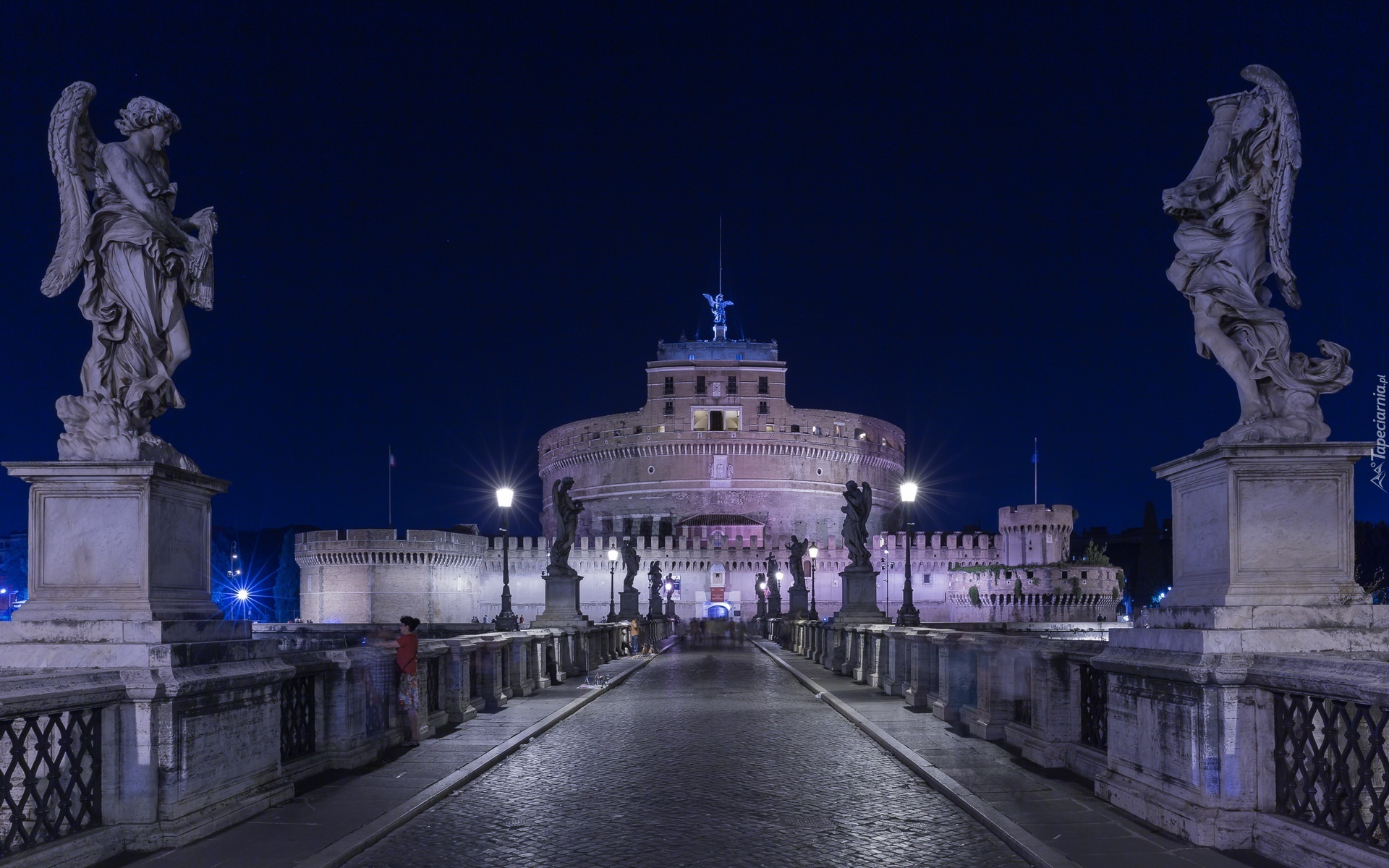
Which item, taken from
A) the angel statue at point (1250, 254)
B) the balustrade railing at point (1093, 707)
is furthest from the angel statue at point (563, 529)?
the angel statue at point (1250, 254)

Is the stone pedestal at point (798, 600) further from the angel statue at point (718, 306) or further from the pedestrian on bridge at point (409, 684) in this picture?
the angel statue at point (718, 306)

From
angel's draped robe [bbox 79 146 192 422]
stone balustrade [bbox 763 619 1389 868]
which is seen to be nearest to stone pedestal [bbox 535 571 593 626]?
stone balustrade [bbox 763 619 1389 868]

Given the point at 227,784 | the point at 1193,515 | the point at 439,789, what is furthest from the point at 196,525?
the point at 1193,515

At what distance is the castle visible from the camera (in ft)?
271

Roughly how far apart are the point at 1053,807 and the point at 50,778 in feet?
21.2

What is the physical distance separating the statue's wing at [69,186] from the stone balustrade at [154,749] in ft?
8.62

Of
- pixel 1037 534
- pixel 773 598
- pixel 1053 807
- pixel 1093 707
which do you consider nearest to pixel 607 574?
pixel 773 598

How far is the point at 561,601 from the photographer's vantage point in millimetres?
26562

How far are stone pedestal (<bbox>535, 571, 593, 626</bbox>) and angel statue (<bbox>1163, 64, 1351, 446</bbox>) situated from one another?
19700mm

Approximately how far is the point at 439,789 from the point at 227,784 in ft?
6.51

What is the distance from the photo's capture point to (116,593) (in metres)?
7.45

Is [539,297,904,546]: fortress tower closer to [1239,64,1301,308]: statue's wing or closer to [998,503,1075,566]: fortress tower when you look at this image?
[998,503,1075,566]: fortress tower

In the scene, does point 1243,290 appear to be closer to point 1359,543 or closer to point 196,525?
point 196,525

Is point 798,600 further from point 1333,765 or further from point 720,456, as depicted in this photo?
point 720,456
